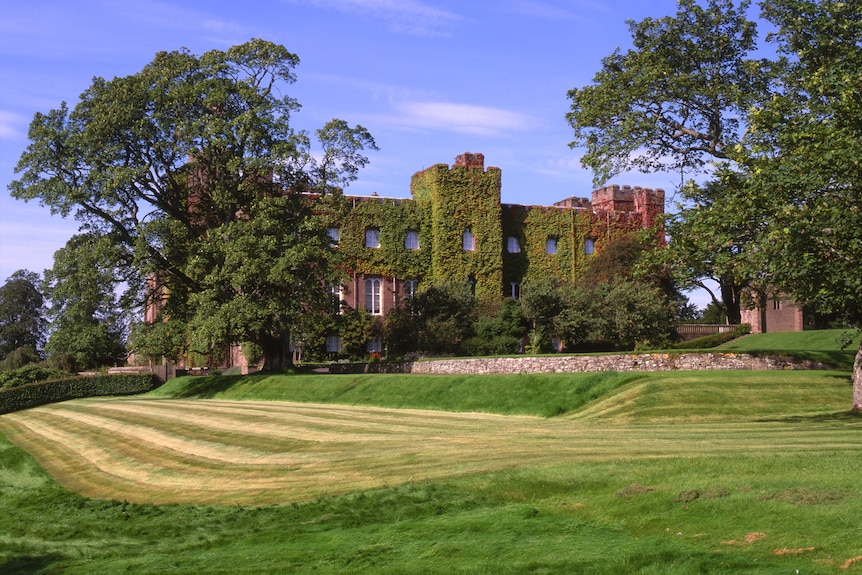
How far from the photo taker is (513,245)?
64.8 meters

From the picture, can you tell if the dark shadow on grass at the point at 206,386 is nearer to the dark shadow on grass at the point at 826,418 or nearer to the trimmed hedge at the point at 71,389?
the trimmed hedge at the point at 71,389

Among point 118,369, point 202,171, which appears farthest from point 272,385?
point 118,369

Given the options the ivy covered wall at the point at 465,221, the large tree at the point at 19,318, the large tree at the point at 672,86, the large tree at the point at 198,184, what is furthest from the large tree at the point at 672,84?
the large tree at the point at 19,318

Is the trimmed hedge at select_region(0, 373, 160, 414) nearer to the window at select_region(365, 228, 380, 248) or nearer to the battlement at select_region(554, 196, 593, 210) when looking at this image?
the window at select_region(365, 228, 380, 248)

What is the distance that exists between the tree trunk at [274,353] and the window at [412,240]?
641 inches

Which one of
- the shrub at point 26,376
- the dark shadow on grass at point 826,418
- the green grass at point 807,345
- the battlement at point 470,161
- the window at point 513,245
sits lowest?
the dark shadow on grass at point 826,418

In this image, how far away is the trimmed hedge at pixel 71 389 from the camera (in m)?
45.1

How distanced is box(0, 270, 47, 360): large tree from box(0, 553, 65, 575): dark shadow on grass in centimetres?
8943

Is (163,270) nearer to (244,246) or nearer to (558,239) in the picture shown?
(244,246)

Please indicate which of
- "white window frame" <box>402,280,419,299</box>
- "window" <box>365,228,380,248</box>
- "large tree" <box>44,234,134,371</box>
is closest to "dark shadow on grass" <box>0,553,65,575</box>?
"large tree" <box>44,234,134,371</box>

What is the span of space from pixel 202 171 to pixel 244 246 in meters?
7.47

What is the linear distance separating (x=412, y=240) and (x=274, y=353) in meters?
17.5

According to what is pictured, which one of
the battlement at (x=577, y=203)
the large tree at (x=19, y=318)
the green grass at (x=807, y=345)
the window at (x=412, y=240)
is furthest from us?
the large tree at (x=19, y=318)

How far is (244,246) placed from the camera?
133 feet
